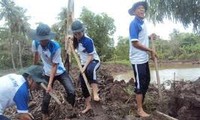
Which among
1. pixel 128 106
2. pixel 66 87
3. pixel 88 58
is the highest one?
pixel 88 58

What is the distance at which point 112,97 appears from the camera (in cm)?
731

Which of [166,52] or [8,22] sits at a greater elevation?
[8,22]

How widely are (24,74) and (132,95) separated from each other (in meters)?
3.61

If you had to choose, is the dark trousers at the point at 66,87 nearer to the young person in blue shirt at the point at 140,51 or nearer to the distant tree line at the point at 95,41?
the young person in blue shirt at the point at 140,51

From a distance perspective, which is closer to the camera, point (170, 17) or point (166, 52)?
point (170, 17)

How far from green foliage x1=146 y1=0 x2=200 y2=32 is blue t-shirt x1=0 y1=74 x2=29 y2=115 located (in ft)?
26.8

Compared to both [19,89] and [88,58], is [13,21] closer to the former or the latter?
[88,58]

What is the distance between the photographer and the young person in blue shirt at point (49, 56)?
5.69 m

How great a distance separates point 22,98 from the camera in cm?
→ 386

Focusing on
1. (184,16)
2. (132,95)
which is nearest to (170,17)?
(184,16)

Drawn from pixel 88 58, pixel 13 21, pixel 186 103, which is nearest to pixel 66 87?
pixel 88 58

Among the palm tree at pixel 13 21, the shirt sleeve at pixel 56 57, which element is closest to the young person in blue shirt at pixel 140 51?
the shirt sleeve at pixel 56 57

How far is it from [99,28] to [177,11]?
27.3m

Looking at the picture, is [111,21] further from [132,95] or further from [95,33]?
[132,95]
